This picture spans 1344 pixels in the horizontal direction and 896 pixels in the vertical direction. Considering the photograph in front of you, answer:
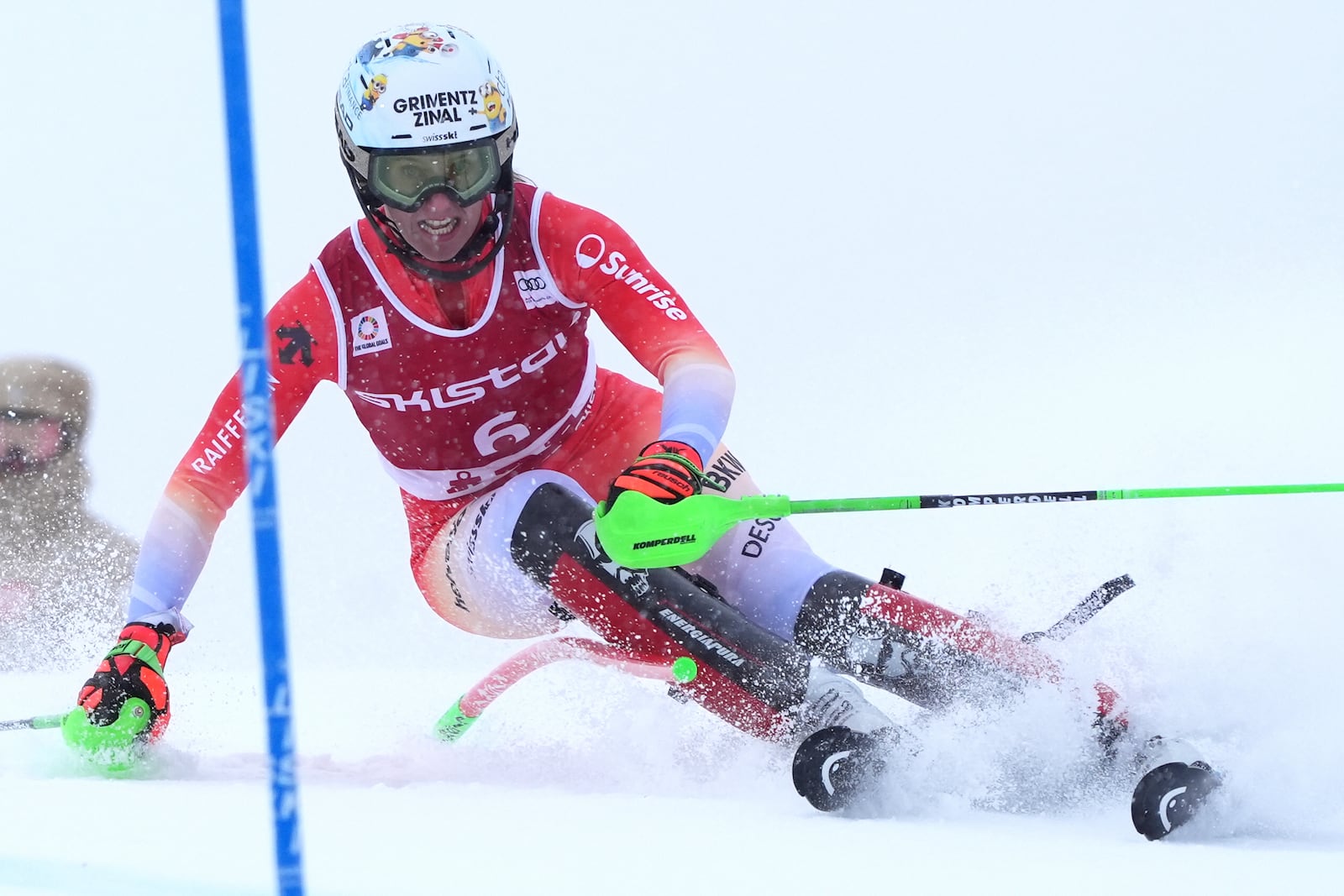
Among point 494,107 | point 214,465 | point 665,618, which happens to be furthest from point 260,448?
point 214,465

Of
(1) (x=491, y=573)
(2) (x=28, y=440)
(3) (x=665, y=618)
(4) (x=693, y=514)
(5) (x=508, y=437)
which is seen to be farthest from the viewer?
(2) (x=28, y=440)

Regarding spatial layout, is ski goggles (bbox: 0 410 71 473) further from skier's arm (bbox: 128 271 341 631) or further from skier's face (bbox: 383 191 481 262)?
skier's face (bbox: 383 191 481 262)

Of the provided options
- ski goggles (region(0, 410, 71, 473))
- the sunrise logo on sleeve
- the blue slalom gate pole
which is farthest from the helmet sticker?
ski goggles (region(0, 410, 71, 473))

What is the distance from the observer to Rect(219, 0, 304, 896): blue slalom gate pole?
106 cm

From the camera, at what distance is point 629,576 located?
2510mm

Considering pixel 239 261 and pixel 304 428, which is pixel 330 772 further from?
pixel 304 428

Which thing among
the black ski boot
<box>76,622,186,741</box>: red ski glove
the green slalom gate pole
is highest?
the green slalom gate pole

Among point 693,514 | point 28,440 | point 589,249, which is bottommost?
point 28,440

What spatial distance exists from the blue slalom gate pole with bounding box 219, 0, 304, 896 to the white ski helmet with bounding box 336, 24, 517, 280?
1.60 metres

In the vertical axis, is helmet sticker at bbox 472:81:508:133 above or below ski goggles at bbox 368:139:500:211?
above

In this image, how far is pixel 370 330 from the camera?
2861 mm

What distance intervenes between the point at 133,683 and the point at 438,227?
1.10m

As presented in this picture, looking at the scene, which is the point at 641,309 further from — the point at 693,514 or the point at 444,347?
the point at 693,514

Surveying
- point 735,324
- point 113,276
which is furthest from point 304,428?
point 735,324
